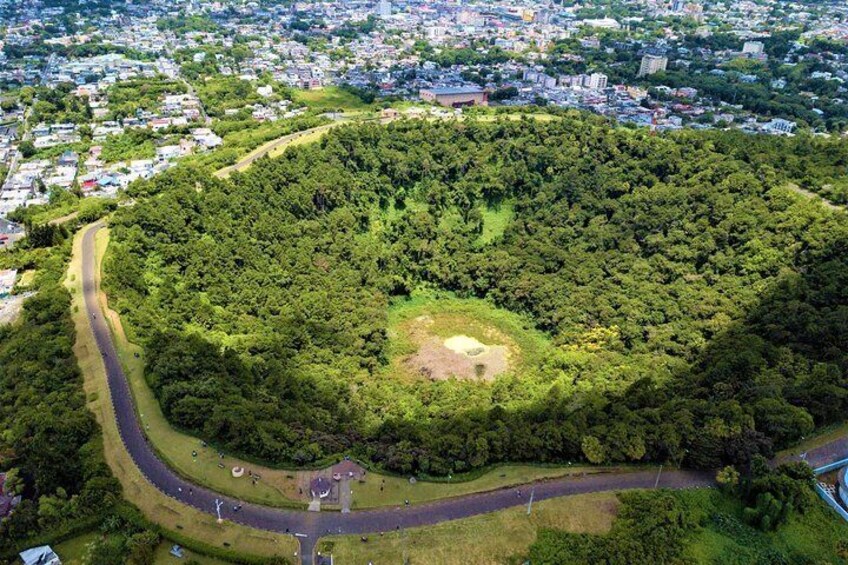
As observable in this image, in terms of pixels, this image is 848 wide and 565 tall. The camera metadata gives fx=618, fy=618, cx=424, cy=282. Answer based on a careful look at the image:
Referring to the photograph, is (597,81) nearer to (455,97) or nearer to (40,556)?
(455,97)

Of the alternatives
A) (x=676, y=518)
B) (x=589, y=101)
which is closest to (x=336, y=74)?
(x=589, y=101)

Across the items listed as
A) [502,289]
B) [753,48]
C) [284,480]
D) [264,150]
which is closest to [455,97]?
[264,150]

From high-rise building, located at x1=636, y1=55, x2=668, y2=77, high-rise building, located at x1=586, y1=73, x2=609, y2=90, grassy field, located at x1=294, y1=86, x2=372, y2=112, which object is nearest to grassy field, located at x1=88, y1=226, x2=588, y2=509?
grassy field, located at x1=294, y1=86, x2=372, y2=112

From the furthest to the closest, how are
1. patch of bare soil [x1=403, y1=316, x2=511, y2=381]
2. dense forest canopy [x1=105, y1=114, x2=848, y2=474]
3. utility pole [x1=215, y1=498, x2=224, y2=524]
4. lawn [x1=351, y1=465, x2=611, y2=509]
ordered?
patch of bare soil [x1=403, y1=316, x2=511, y2=381] → dense forest canopy [x1=105, y1=114, x2=848, y2=474] → lawn [x1=351, y1=465, x2=611, y2=509] → utility pole [x1=215, y1=498, x2=224, y2=524]

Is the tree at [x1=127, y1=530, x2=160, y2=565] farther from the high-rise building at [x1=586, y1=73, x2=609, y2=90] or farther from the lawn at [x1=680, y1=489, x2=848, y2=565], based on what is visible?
the high-rise building at [x1=586, y1=73, x2=609, y2=90]

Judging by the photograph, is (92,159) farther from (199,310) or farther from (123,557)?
(123,557)
